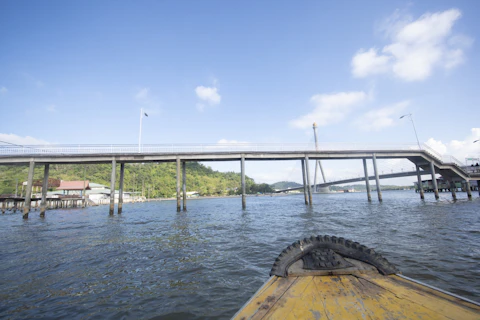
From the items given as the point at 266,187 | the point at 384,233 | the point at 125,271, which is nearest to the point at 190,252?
the point at 125,271

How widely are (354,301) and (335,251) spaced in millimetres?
1300

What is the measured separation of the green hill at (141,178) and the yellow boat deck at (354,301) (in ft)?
260

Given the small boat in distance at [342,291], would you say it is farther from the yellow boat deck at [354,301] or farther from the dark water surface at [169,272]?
the dark water surface at [169,272]

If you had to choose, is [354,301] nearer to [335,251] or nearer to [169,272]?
[335,251]

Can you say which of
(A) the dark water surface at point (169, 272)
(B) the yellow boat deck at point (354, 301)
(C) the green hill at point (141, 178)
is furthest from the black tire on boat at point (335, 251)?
(C) the green hill at point (141, 178)

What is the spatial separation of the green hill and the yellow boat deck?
79354 mm

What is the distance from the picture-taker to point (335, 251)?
336 cm

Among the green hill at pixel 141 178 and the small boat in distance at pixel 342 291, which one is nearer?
the small boat in distance at pixel 342 291

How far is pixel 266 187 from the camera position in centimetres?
14962

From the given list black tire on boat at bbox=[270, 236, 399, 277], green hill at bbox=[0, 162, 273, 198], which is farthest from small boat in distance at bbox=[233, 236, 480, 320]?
green hill at bbox=[0, 162, 273, 198]

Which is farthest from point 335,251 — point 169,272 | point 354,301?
point 169,272

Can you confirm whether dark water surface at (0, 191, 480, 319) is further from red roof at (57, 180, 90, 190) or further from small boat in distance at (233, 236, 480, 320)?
red roof at (57, 180, 90, 190)

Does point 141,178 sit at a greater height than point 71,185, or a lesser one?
greater

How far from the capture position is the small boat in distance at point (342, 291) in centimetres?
191
